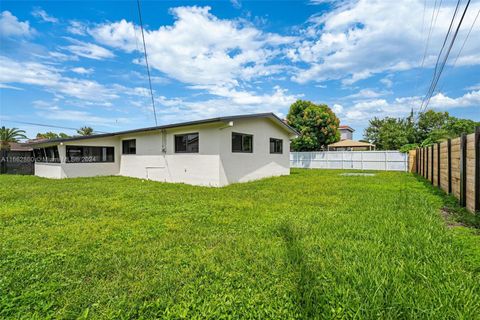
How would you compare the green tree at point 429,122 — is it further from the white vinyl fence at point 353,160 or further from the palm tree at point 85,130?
the palm tree at point 85,130

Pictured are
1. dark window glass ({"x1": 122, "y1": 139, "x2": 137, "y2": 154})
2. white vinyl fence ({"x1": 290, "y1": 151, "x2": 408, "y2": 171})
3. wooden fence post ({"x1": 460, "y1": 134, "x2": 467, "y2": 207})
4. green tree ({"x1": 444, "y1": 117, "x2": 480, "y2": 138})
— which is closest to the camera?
wooden fence post ({"x1": 460, "y1": 134, "x2": 467, "y2": 207})

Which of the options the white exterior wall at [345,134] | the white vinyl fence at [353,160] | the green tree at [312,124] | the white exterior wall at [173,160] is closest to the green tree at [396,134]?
the green tree at [312,124]

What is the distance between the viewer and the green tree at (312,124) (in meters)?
22.7

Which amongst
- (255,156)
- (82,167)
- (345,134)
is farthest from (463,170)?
(345,134)

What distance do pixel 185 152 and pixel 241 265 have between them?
27.4 feet

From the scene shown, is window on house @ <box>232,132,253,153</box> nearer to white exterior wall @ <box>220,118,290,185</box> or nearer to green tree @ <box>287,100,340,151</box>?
white exterior wall @ <box>220,118,290,185</box>

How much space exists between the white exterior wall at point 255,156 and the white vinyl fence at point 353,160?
27.5 ft

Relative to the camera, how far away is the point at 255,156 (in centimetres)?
1145

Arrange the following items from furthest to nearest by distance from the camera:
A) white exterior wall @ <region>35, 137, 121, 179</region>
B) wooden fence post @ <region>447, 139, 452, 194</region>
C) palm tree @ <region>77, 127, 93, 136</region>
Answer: palm tree @ <region>77, 127, 93, 136</region> → white exterior wall @ <region>35, 137, 121, 179</region> → wooden fence post @ <region>447, 139, 452, 194</region>

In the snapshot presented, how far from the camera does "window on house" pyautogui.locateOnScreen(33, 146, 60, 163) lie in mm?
13602

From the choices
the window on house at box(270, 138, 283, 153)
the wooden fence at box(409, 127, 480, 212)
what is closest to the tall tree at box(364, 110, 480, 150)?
the window on house at box(270, 138, 283, 153)

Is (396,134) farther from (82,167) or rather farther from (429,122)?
(82,167)

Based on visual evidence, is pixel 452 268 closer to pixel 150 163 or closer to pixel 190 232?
pixel 190 232

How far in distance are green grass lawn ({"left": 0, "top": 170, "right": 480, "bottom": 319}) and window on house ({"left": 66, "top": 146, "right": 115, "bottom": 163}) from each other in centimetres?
947
